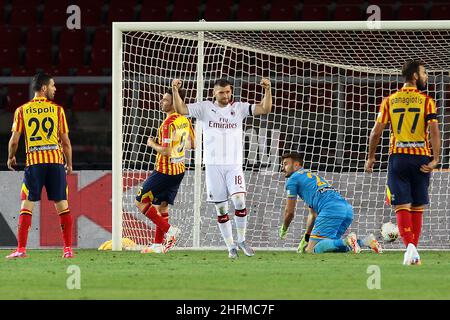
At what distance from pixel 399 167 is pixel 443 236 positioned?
378cm

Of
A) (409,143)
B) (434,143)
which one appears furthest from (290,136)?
(434,143)

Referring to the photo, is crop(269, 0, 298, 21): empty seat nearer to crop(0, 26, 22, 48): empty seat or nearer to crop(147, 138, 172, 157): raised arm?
crop(0, 26, 22, 48): empty seat

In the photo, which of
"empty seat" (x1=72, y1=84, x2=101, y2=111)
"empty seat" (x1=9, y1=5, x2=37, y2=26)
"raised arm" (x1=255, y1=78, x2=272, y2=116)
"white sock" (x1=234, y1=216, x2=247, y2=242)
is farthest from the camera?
"empty seat" (x1=9, y1=5, x2=37, y2=26)

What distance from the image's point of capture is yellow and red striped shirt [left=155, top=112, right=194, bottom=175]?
11273 millimetres

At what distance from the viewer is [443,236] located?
12.8 meters

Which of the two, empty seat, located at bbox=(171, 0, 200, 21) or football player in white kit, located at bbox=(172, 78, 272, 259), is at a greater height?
empty seat, located at bbox=(171, 0, 200, 21)

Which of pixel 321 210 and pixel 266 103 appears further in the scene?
pixel 321 210

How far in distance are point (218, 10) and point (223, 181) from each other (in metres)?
7.18

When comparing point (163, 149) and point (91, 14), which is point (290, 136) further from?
point (91, 14)

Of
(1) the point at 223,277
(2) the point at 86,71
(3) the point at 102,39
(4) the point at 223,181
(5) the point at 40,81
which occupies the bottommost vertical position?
(1) the point at 223,277

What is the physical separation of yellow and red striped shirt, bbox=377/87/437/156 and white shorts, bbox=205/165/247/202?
63.8 inches

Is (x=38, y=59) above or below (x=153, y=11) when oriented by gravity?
below

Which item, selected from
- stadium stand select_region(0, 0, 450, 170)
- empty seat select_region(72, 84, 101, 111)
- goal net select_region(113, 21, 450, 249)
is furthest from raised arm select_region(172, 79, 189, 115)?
empty seat select_region(72, 84, 101, 111)

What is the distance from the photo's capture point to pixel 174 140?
11.3 m
